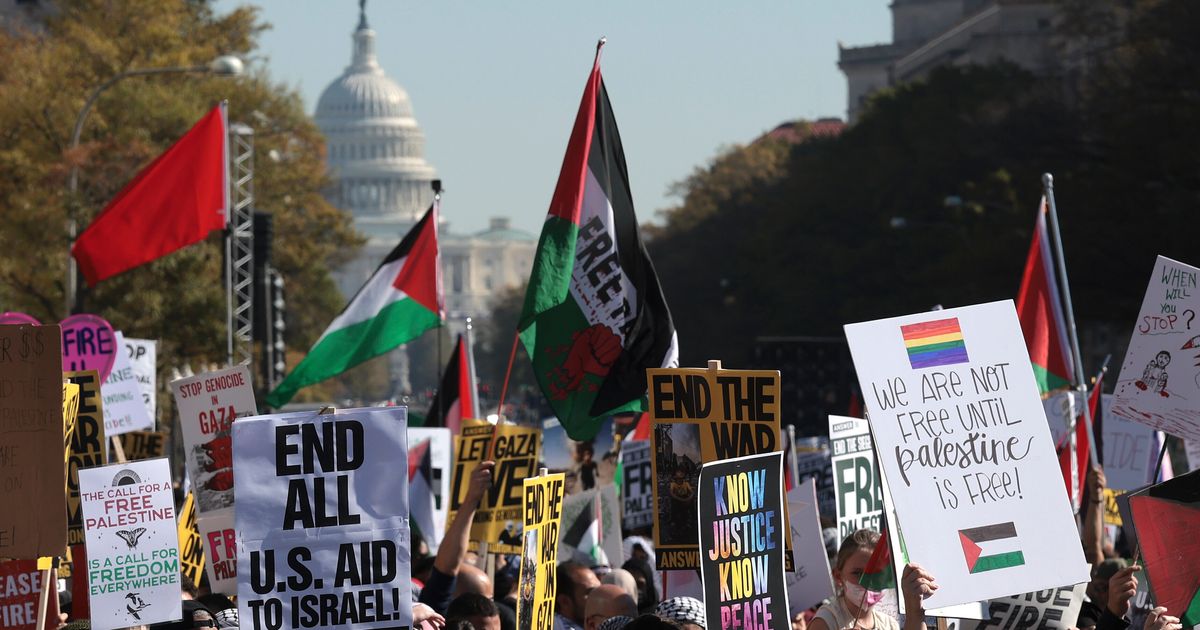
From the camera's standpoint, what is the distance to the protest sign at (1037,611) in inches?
336

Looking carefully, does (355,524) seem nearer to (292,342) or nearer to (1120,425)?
(1120,425)

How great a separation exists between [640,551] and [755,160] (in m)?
81.2

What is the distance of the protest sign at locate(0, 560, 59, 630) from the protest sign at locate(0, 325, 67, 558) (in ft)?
4.10

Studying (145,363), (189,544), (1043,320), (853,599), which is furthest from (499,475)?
(853,599)

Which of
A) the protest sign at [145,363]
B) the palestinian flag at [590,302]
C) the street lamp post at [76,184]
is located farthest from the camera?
the street lamp post at [76,184]

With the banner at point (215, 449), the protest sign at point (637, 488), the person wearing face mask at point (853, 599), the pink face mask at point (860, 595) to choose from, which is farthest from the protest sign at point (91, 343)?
the pink face mask at point (860, 595)

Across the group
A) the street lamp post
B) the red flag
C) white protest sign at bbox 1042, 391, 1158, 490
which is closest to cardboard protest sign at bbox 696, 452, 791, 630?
white protest sign at bbox 1042, 391, 1158, 490

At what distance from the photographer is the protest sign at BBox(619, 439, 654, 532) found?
46.4 ft

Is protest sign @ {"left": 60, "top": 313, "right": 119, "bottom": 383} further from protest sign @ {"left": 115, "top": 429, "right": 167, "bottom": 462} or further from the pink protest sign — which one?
protest sign @ {"left": 115, "top": 429, "right": 167, "bottom": 462}

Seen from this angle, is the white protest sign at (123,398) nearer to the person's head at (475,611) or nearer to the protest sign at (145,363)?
the protest sign at (145,363)

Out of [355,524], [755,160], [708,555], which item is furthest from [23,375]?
[755,160]

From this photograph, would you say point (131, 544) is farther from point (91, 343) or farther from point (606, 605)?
point (91, 343)

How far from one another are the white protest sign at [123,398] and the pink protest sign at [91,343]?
0.06 metres

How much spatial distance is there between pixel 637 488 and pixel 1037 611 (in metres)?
6.06
